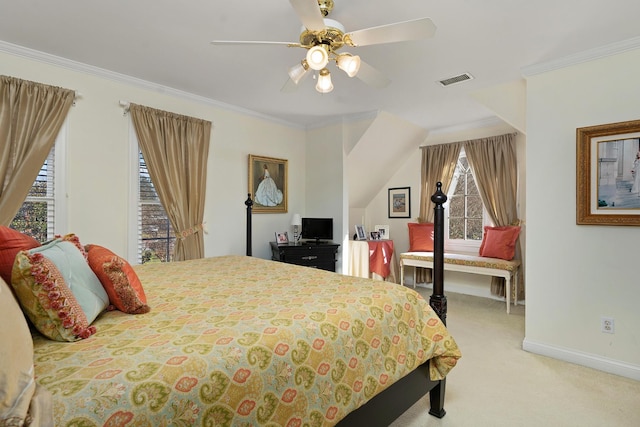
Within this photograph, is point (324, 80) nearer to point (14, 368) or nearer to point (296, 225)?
point (14, 368)

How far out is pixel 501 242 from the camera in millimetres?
4172

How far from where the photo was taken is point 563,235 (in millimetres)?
2668

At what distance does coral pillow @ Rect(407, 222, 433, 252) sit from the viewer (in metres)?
4.95

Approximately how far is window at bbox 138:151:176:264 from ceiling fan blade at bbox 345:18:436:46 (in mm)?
2550

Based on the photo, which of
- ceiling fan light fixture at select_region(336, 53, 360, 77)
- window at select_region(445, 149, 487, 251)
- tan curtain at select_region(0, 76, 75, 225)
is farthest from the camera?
window at select_region(445, 149, 487, 251)

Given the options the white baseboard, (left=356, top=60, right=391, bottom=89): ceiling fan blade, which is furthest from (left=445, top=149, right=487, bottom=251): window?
(left=356, top=60, right=391, bottom=89): ceiling fan blade

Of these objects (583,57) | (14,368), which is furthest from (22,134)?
(583,57)

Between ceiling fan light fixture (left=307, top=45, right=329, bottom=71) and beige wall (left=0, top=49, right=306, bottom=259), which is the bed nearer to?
ceiling fan light fixture (left=307, top=45, right=329, bottom=71)

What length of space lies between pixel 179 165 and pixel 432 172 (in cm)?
357

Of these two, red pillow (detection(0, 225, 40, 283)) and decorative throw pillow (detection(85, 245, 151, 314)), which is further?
decorative throw pillow (detection(85, 245, 151, 314))

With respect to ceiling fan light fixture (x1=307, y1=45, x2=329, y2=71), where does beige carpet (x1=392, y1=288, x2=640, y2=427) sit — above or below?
below

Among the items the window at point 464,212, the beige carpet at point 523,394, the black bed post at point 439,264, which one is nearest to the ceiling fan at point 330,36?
the black bed post at point 439,264

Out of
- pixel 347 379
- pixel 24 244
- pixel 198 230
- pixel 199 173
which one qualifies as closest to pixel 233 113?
pixel 199 173

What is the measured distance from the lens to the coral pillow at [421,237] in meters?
4.95
